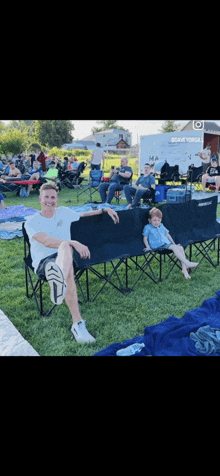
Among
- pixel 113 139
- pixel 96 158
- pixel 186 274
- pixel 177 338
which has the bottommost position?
pixel 177 338

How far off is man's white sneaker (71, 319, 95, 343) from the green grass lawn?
4 centimetres

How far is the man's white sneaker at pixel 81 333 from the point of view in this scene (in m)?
2.77

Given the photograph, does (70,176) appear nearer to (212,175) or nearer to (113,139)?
(212,175)

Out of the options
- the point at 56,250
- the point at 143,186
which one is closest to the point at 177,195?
the point at 143,186

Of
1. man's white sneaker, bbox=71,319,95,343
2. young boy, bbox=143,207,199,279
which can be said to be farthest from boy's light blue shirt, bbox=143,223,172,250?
man's white sneaker, bbox=71,319,95,343

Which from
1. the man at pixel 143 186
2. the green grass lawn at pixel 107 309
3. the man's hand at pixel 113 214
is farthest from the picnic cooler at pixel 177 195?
the man's hand at pixel 113 214

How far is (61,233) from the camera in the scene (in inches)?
123

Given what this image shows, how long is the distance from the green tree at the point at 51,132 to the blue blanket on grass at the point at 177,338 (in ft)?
138

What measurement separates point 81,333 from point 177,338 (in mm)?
700

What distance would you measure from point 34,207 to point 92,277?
4774mm

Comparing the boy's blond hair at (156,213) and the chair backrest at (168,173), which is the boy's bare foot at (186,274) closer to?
the boy's blond hair at (156,213)

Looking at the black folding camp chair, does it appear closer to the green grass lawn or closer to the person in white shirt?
the green grass lawn

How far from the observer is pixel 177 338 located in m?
2.76
